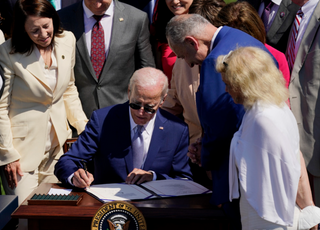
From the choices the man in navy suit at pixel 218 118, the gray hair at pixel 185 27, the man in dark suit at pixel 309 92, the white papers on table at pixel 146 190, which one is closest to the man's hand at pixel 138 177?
the white papers on table at pixel 146 190

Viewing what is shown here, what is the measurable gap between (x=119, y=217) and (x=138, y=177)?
0.59 meters

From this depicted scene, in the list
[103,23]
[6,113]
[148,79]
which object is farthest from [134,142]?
[103,23]

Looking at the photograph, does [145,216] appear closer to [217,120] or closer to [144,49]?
[217,120]

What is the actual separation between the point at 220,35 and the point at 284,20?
1.32 m

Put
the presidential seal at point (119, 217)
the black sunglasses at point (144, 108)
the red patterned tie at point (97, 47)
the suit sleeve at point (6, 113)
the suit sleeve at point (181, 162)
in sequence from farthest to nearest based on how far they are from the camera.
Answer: the red patterned tie at point (97, 47)
the suit sleeve at point (6, 113)
the suit sleeve at point (181, 162)
the black sunglasses at point (144, 108)
the presidential seal at point (119, 217)

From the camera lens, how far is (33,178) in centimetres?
342

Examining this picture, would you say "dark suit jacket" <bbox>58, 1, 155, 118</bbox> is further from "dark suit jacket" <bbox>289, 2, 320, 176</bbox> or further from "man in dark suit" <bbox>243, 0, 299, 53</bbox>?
"dark suit jacket" <bbox>289, 2, 320, 176</bbox>

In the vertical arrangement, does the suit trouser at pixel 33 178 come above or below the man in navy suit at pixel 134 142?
below

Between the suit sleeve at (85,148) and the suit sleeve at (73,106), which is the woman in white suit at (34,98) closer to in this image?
the suit sleeve at (73,106)

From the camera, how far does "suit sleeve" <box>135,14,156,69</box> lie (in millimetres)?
3838

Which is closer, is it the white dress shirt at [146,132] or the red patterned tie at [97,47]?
the white dress shirt at [146,132]

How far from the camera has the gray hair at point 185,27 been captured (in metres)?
2.55

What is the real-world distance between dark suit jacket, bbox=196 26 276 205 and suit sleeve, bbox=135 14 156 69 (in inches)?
60.4

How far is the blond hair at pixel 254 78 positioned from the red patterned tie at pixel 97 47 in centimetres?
195
